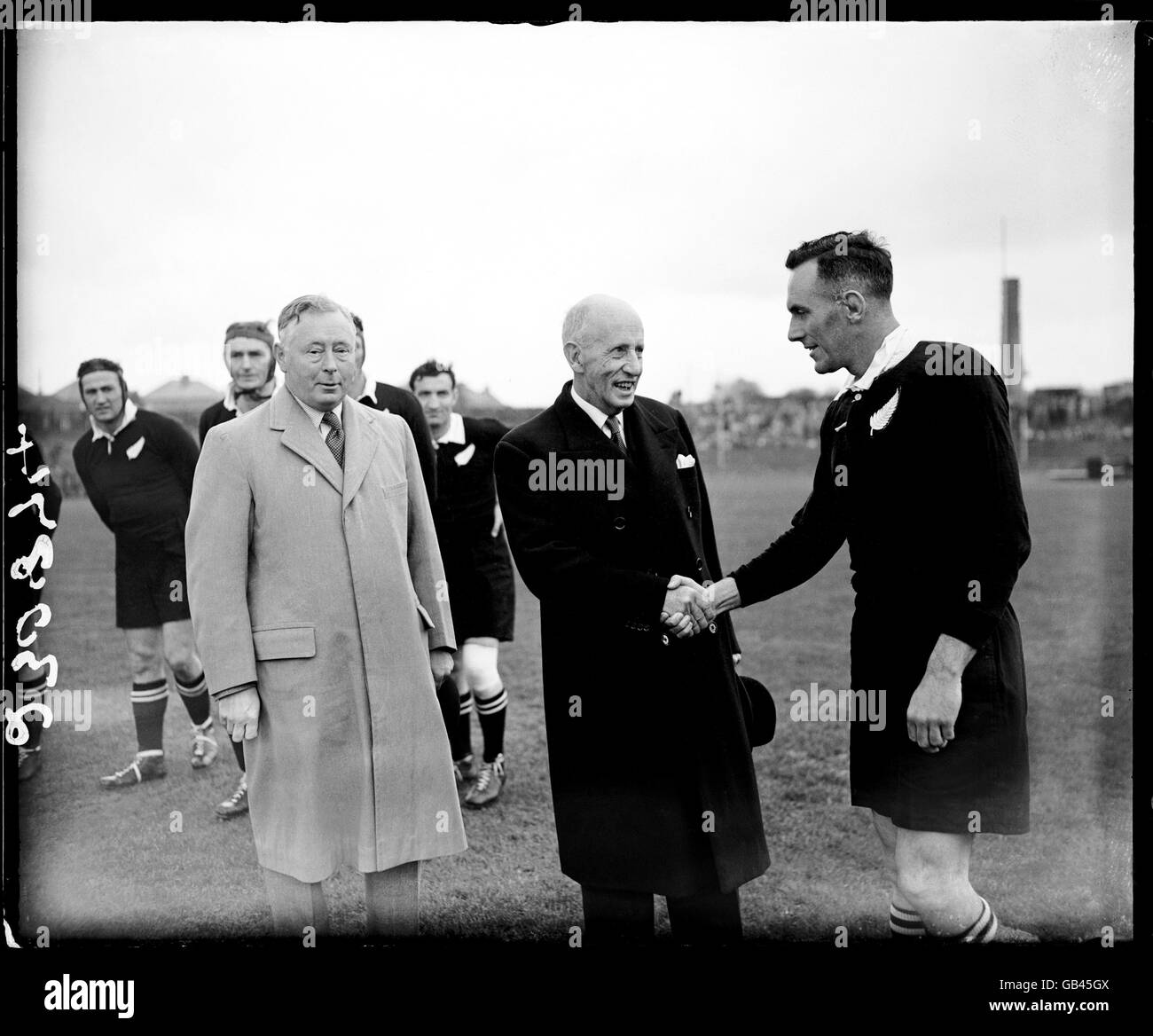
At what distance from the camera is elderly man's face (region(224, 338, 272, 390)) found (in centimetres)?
373

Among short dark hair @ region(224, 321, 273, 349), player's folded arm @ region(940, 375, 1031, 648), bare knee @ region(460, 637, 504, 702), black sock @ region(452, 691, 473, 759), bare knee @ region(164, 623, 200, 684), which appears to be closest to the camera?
player's folded arm @ region(940, 375, 1031, 648)

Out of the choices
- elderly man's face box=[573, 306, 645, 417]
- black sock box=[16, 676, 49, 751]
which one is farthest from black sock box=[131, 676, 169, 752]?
elderly man's face box=[573, 306, 645, 417]

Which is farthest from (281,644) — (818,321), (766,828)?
(818,321)

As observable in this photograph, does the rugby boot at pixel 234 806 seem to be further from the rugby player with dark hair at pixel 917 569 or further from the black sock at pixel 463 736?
the rugby player with dark hair at pixel 917 569

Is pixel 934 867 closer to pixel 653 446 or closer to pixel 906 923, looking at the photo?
pixel 906 923

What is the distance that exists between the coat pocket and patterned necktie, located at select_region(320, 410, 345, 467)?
1.76 ft

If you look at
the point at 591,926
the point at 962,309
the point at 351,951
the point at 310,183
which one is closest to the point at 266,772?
the point at 351,951

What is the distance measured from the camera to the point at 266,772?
3.31 meters

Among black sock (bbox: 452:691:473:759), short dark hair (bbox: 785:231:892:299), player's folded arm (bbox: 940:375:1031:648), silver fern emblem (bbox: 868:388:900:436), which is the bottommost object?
black sock (bbox: 452:691:473:759)

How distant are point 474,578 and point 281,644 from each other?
1.54m

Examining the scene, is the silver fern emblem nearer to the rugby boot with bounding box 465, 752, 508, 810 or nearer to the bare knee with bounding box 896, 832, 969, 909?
the bare knee with bounding box 896, 832, 969, 909

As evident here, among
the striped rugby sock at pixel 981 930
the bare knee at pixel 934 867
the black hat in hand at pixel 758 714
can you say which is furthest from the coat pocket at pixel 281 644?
the striped rugby sock at pixel 981 930

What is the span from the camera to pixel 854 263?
3422mm

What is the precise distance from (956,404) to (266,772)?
2.28 m
